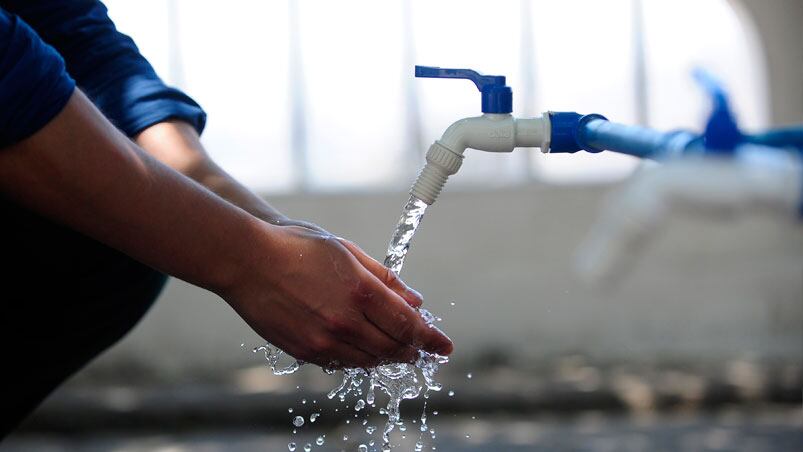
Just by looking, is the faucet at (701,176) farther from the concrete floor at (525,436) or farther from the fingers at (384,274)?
the concrete floor at (525,436)

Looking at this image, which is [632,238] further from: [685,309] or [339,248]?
[685,309]

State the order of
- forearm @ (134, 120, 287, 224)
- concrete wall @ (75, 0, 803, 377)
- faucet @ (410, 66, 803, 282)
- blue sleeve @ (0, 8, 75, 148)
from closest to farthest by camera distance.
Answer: faucet @ (410, 66, 803, 282) < blue sleeve @ (0, 8, 75, 148) < forearm @ (134, 120, 287, 224) < concrete wall @ (75, 0, 803, 377)

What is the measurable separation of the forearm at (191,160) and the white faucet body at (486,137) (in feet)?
0.91

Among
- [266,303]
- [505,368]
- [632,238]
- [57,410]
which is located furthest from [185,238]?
[505,368]

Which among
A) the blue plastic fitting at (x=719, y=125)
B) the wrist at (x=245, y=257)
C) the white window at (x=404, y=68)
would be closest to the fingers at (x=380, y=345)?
the wrist at (x=245, y=257)

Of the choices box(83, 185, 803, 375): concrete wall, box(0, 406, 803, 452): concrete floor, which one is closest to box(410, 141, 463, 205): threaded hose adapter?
box(0, 406, 803, 452): concrete floor

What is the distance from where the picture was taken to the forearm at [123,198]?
0.92 meters

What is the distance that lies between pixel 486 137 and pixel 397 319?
0.20 m

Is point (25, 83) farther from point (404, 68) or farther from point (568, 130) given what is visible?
point (404, 68)

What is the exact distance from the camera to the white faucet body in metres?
0.96

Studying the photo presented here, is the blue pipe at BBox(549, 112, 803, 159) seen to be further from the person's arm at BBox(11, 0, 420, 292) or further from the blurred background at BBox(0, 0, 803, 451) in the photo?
the blurred background at BBox(0, 0, 803, 451)

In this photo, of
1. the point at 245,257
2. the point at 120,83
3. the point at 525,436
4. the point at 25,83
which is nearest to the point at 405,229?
the point at 245,257

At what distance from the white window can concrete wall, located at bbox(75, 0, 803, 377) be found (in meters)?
0.09

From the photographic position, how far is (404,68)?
3.83 m
